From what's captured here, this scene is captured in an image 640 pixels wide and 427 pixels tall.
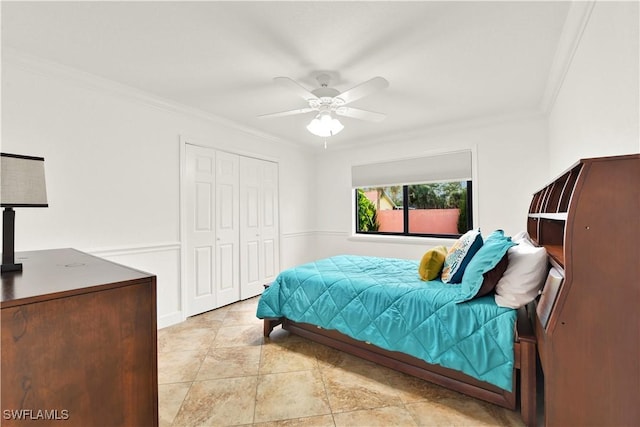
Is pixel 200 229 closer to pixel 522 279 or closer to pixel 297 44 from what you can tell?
pixel 297 44

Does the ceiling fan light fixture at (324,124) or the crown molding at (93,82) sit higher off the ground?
the crown molding at (93,82)

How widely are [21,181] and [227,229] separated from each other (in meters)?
2.62

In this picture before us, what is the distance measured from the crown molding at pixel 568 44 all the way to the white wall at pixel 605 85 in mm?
23

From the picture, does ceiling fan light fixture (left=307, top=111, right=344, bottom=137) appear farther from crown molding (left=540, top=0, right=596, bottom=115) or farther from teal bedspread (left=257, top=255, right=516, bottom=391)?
crown molding (left=540, top=0, right=596, bottom=115)

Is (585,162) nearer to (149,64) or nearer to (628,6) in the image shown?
(628,6)

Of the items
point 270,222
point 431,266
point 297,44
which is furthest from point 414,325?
point 270,222

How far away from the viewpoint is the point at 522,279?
5.59 feet

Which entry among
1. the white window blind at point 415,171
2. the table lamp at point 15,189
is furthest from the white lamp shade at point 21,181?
the white window blind at point 415,171

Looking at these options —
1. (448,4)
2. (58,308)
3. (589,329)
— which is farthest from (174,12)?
(589,329)

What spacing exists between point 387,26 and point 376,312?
1.93m

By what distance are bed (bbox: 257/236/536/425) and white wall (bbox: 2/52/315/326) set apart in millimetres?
1374

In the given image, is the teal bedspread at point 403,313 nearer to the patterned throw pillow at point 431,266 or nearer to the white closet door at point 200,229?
the patterned throw pillow at point 431,266

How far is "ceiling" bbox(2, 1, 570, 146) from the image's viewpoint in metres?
1.71

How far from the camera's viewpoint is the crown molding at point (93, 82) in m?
2.16
